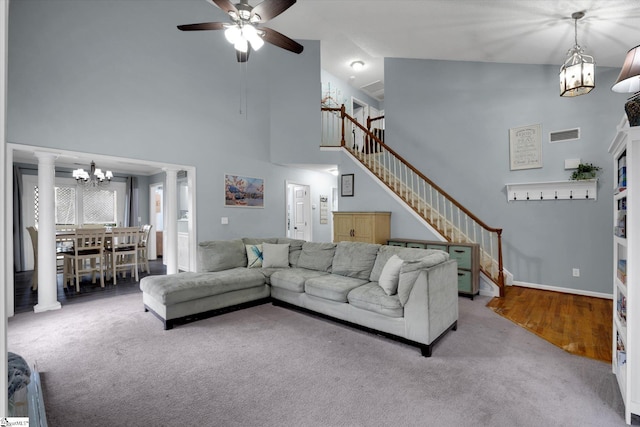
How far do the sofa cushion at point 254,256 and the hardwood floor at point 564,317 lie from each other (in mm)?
3279

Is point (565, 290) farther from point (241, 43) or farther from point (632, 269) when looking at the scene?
point (241, 43)

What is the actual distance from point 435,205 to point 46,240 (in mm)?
6022

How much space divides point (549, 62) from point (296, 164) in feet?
15.4

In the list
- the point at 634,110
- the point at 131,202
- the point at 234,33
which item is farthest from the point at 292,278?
the point at 131,202

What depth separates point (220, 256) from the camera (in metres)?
4.28

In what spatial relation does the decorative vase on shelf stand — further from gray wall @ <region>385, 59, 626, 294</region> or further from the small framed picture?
the small framed picture

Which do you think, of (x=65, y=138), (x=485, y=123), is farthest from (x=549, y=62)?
(x=65, y=138)

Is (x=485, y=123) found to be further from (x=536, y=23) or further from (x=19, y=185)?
(x=19, y=185)

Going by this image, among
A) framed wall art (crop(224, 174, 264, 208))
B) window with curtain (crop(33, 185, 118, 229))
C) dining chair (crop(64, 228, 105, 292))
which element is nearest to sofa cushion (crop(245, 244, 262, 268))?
framed wall art (crop(224, 174, 264, 208))

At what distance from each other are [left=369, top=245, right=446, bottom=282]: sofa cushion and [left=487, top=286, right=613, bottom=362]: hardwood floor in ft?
4.52

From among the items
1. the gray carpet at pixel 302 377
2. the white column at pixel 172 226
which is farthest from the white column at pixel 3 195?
the white column at pixel 172 226

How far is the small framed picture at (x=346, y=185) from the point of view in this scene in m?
6.31

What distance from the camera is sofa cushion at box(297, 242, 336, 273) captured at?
404 cm

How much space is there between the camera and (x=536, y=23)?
374 centimetres
